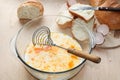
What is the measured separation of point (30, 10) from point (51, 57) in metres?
0.22

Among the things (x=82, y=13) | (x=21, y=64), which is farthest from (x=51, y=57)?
(x=82, y=13)

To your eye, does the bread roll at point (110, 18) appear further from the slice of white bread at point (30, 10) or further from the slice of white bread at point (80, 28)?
the slice of white bread at point (30, 10)

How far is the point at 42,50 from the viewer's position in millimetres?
803

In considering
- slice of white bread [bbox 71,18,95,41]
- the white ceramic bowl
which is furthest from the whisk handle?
slice of white bread [bbox 71,18,95,41]

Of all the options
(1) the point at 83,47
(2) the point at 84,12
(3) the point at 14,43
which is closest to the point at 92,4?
(2) the point at 84,12

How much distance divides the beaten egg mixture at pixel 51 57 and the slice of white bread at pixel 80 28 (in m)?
0.03

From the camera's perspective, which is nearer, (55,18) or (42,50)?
(42,50)

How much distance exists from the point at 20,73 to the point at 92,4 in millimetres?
385

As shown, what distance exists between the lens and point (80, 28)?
0.87 meters

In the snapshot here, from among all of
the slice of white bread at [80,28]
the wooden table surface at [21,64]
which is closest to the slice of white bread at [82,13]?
the slice of white bread at [80,28]

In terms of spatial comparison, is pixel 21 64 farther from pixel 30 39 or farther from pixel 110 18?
pixel 110 18

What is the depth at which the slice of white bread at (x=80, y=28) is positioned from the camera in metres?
0.85

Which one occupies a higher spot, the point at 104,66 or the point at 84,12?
the point at 84,12

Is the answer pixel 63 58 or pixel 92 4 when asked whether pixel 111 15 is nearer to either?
pixel 92 4
